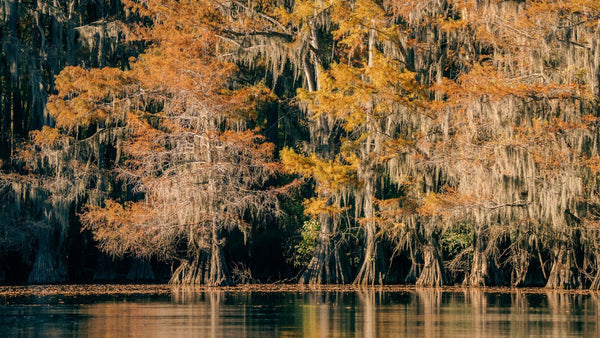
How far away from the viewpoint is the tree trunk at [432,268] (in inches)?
941

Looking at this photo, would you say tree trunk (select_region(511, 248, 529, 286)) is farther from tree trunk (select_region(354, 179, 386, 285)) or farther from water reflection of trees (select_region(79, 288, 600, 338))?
tree trunk (select_region(354, 179, 386, 285))

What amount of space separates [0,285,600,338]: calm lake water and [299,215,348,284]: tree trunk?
2.26 m

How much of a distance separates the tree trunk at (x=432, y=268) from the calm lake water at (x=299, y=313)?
4.91 feet

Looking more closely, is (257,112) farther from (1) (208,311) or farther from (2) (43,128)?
(1) (208,311)

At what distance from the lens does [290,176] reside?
27.0 m

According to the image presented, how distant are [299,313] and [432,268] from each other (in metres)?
8.65

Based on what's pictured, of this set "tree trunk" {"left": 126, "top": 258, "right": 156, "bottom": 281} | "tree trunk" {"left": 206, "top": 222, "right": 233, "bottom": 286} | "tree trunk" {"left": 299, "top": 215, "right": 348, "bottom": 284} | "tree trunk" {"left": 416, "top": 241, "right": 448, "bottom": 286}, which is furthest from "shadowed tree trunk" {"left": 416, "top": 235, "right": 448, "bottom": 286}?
"tree trunk" {"left": 126, "top": 258, "right": 156, "bottom": 281}

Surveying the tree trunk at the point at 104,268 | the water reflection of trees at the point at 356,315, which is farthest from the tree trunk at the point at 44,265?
the water reflection of trees at the point at 356,315

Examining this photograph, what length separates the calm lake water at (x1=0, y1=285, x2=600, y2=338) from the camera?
42.7 ft

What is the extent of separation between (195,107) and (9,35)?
20.2 feet

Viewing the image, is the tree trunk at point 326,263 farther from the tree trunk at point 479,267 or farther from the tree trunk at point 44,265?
the tree trunk at point 44,265

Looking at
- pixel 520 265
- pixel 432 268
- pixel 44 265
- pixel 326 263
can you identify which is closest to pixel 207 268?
pixel 326 263

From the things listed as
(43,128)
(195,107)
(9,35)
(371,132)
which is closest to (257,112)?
(195,107)

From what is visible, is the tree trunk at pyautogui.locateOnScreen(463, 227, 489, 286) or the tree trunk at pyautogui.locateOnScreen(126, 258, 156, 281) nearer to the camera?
the tree trunk at pyautogui.locateOnScreen(463, 227, 489, 286)
